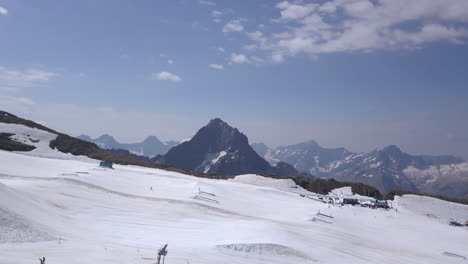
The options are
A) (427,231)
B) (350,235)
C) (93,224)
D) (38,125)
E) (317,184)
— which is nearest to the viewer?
(93,224)

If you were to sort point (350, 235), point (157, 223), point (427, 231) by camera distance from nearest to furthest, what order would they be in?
point (157, 223)
point (350, 235)
point (427, 231)

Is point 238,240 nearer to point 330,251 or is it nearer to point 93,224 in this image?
point 330,251

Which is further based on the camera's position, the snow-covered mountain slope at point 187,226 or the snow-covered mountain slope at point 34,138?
the snow-covered mountain slope at point 34,138

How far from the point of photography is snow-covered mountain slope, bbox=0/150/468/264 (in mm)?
26125

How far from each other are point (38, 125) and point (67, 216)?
123 m

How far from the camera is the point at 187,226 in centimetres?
3847

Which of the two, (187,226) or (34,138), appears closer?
(187,226)

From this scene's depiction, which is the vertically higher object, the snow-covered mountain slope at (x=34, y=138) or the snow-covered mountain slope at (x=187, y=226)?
the snow-covered mountain slope at (x=34, y=138)

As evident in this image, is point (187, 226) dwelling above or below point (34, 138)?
below

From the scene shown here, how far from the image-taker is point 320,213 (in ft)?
189

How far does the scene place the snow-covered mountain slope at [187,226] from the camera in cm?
2612

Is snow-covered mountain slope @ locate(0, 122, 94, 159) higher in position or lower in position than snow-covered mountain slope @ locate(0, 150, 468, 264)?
higher

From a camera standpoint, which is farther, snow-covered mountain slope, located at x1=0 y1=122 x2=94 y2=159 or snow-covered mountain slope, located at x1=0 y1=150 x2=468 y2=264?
snow-covered mountain slope, located at x1=0 y1=122 x2=94 y2=159

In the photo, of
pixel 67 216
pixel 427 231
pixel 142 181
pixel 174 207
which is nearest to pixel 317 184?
pixel 427 231
